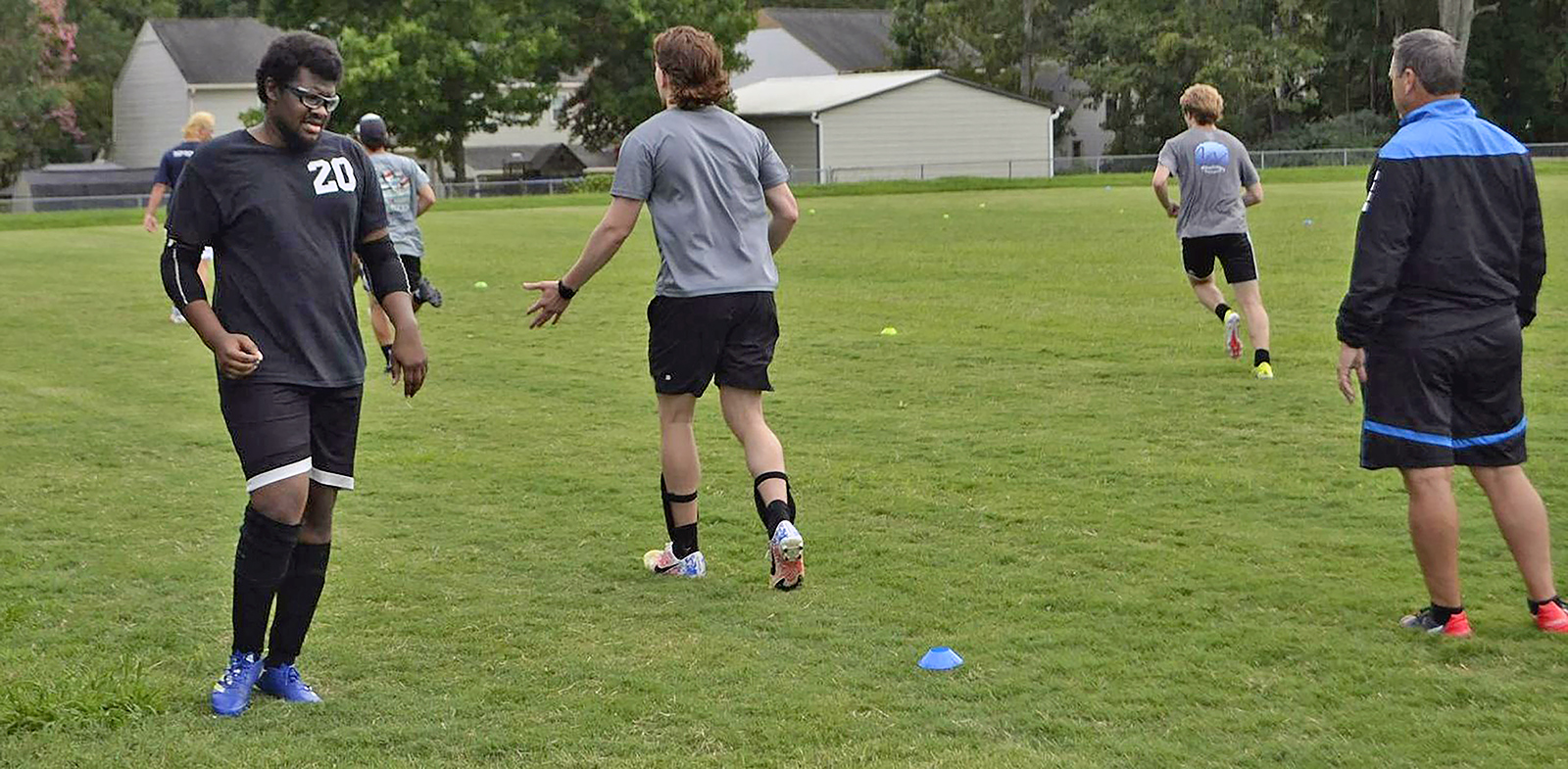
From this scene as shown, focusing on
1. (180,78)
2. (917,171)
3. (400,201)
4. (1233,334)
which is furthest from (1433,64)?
(180,78)

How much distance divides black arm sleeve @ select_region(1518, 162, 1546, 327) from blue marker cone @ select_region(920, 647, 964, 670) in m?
2.07

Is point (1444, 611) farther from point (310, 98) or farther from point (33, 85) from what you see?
point (33, 85)

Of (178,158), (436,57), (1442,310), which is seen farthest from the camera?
(436,57)

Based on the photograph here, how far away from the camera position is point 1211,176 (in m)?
12.0

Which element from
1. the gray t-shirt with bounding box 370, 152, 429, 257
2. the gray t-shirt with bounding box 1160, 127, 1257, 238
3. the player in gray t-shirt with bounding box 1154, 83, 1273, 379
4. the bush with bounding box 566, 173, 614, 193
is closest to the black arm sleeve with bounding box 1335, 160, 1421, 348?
the player in gray t-shirt with bounding box 1154, 83, 1273, 379

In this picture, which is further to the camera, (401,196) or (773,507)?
(401,196)

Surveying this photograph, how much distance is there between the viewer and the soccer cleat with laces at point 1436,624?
579cm

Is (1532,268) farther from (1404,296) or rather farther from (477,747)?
(477,747)

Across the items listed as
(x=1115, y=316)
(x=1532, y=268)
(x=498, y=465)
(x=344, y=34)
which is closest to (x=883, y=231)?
(x=1115, y=316)

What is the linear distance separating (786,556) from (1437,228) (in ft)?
7.80

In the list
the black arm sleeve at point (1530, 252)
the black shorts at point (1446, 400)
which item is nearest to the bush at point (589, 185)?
the black arm sleeve at point (1530, 252)

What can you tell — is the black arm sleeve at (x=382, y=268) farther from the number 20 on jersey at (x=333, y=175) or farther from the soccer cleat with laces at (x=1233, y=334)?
the soccer cleat with laces at (x=1233, y=334)

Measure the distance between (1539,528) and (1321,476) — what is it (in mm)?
2603

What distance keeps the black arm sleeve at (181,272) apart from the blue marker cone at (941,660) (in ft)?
7.60
